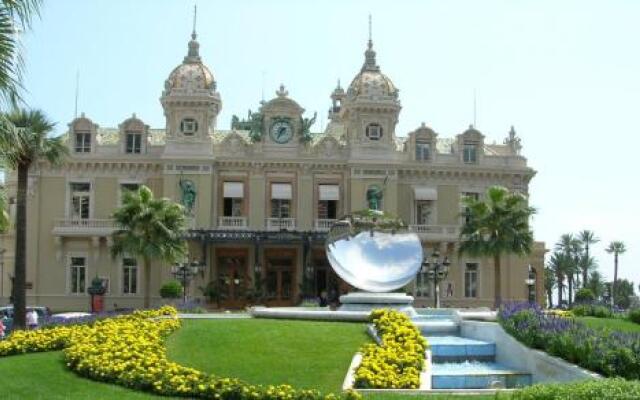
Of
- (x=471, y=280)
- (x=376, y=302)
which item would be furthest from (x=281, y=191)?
(x=376, y=302)

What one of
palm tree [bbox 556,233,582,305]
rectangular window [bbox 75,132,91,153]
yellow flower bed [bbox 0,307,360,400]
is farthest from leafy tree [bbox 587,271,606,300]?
yellow flower bed [bbox 0,307,360,400]

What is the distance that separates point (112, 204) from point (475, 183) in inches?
928

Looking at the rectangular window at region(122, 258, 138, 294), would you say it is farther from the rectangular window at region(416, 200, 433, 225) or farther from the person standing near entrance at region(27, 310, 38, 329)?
the person standing near entrance at region(27, 310, 38, 329)

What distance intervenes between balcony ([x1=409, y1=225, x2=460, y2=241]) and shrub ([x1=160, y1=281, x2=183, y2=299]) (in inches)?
628

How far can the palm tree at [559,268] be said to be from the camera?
96312 millimetres

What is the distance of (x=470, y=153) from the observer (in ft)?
209

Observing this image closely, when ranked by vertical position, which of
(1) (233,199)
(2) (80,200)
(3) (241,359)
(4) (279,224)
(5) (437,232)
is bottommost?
(3) (241,359)

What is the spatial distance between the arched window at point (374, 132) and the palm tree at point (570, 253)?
42.0 m

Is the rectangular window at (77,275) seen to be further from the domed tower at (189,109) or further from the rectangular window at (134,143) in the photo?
the domed tower at (189,109)

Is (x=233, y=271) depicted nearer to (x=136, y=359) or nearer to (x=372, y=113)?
(x=372, y=113)

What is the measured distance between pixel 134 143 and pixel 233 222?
8334mm

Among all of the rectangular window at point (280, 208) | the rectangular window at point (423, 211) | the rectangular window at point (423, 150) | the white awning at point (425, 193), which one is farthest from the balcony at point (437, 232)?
the rectangular window at point (280, 208)

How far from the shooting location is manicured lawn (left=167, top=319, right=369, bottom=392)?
19062 mm

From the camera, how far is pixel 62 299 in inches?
2339
